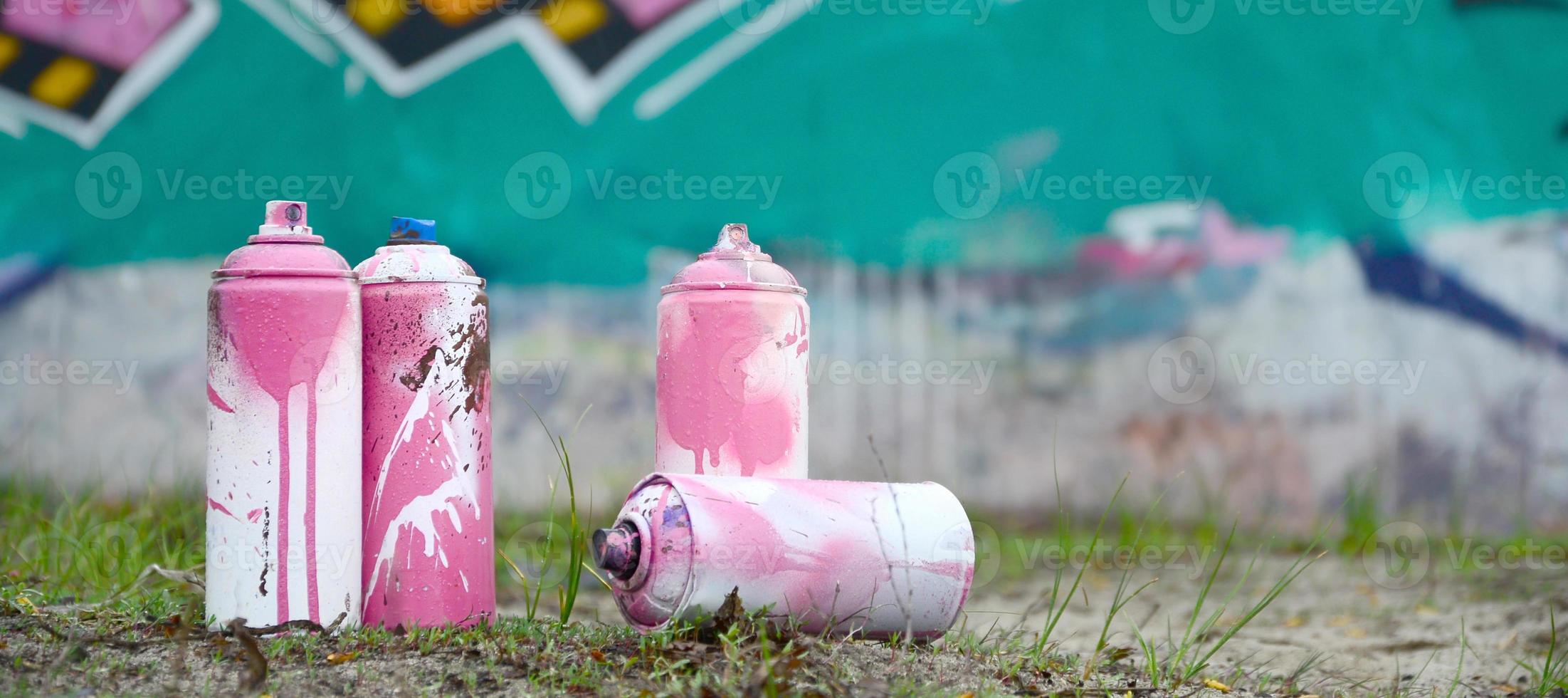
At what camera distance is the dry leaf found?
Result: 206cm

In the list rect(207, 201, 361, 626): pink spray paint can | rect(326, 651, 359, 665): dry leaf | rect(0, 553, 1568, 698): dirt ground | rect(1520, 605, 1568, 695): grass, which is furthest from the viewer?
rect(1520, 605, 1568, 695): grass

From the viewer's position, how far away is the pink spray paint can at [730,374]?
249 cm

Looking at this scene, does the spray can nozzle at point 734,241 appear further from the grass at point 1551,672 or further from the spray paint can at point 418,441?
the grass at point 1551,672

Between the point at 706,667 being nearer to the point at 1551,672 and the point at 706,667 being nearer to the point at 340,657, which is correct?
the point at 340,657

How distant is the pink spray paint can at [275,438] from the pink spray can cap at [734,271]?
2.34 ft

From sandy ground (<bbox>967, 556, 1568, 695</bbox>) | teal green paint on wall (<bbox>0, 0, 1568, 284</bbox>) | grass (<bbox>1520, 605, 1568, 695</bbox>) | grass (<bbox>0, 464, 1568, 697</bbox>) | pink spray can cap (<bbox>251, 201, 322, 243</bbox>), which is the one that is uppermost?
teal green paint on wall (<bbox>0, 0, 1568, 284</bbox>)

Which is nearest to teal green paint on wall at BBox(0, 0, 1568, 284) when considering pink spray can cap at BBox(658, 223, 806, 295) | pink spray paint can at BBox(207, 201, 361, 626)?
pink spray can cap at BBox(658, 223, 806, 295)

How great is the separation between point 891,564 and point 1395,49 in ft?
11.8

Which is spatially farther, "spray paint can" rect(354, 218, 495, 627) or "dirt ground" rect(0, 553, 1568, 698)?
"spray paint can" rect(354, 218, 495, 627)

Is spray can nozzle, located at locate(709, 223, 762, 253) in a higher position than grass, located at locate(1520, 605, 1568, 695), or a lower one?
higher

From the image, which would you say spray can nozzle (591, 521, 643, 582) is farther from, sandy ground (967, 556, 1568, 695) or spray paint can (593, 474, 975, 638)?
sandy ground (967, 556, 1568, 695)

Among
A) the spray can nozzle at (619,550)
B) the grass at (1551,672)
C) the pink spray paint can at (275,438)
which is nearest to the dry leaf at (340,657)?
the pink spray paint can at (275,438)

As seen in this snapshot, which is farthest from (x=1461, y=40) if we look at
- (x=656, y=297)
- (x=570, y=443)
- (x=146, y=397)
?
(x=146, y=397)

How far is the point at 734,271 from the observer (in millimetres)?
2537
